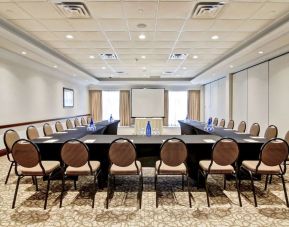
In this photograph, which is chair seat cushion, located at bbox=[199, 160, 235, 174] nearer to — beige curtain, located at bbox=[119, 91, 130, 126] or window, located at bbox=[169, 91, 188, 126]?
beige curtain, located at bbox=[119, 91, 130, 126]

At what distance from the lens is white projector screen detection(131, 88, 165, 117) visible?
1323 centimetres

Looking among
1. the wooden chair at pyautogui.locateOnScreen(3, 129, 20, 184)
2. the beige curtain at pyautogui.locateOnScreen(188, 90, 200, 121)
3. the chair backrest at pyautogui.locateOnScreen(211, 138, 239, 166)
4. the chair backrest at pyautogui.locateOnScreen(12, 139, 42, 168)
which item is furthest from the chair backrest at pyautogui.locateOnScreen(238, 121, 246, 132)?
the beige curtain at pyautogui.locateOnScreen(188, 90, 200, 121)

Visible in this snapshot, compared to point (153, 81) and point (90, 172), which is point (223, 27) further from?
point (153, 81)

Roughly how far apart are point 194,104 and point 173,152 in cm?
1122

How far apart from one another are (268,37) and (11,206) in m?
5.12

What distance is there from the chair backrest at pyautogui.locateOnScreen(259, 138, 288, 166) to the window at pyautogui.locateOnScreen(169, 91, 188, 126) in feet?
36.4

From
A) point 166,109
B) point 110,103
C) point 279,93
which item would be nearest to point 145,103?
point 166,109

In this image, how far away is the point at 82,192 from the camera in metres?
3.48

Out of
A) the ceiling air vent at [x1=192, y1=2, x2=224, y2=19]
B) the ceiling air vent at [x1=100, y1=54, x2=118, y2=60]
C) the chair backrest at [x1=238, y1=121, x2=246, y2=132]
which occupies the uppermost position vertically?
the ceiling air vent at [x1=100, y1=54, x2=118, y2=60]

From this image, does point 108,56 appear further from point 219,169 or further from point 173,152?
point 219,169

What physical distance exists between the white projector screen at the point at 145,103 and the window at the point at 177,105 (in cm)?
116

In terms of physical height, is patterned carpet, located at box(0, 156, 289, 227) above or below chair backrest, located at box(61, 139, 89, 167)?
below

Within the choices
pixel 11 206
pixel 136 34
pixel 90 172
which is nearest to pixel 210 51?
pixel 136 34

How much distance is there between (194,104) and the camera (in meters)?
13.9
